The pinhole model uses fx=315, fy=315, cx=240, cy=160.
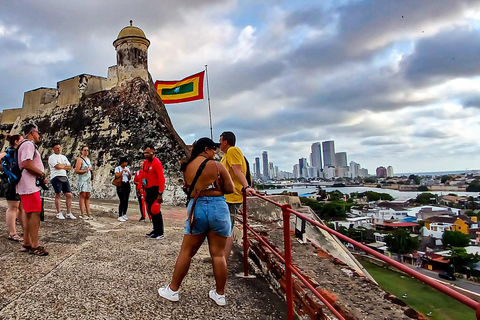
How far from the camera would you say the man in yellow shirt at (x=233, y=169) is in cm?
334

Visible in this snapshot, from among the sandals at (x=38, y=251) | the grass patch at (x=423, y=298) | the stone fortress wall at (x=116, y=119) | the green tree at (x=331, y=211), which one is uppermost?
the stone fortress wall at (x=116, y=119)

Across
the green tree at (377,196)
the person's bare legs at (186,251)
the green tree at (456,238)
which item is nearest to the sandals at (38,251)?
the person's bare legs at (186,251)

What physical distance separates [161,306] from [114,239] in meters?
2.71

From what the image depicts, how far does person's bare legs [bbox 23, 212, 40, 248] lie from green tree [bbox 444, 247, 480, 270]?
3294cm

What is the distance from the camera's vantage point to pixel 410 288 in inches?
765

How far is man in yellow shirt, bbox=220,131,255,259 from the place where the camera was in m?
3.34

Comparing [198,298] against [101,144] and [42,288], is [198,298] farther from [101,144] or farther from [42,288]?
[101,144]

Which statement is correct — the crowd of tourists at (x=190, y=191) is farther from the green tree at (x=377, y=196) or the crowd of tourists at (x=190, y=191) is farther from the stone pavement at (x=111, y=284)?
the green tree at (x=377, y=196)

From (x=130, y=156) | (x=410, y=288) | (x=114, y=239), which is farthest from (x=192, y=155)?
(x=410, y=288)

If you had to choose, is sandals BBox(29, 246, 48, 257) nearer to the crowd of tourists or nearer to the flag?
the crowd of tourists

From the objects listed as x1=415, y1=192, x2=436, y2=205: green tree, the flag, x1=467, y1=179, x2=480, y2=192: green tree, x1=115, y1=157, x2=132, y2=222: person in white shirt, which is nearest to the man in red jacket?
x1=115, y1=157, x2=132, y2=222: person in white shirt

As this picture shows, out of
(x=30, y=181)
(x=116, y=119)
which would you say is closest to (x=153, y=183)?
(x=30, y=181)

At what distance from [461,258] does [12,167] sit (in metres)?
34.0

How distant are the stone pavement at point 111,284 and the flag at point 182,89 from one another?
9468 mm
